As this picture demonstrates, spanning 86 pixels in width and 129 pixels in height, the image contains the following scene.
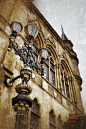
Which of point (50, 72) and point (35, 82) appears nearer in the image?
point (35, 82)

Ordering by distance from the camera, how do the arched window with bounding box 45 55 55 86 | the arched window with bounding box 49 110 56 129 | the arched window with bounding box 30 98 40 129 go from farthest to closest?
the arched window with bounding box 45 55 55 86, the arched window with bounding box 49 110 56 129, the arched window with bounding box 30 98 40 129

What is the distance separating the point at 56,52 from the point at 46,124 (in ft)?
19.8

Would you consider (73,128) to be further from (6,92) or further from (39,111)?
(6,92)

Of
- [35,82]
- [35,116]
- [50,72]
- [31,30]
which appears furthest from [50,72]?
[31,30]

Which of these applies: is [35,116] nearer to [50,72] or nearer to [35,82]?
[35,82]

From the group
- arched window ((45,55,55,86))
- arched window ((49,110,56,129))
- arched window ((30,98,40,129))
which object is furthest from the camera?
arched window ((45,55,55,86))

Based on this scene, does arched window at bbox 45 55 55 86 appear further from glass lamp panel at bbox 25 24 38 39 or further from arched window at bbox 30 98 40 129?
glass lamp panel at bbox 25 24 38 39

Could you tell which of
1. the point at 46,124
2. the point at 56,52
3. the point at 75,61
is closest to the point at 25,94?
the point at 46,124

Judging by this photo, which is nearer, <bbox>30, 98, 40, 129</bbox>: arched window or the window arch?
<bbox>30, 98, 40, 129</bbox>: arched window

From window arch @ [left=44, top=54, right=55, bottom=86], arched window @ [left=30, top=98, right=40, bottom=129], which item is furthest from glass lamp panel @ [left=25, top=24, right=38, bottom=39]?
window arch @ [left=44, top=54, right=55, bottom=86]

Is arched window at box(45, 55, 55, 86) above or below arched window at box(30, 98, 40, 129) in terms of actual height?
above

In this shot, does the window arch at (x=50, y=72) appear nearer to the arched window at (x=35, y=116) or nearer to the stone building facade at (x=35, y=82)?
the stone building facade at (x=35, y=82)

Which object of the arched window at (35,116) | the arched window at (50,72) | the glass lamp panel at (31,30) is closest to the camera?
the glass lamp panel at (31,30)

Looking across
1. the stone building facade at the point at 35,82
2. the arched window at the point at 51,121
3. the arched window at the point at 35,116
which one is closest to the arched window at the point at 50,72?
the stone building facade at the point at 35,82
